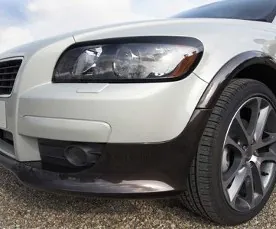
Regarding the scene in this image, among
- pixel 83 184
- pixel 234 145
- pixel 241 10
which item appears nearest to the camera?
pixel 83 184

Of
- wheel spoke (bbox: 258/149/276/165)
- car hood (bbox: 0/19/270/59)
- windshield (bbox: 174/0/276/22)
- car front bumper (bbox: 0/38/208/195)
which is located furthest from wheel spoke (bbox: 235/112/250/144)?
windshield (bbox: 174/0/276/22)

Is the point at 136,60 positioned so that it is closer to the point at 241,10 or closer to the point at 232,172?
the point at 232,172

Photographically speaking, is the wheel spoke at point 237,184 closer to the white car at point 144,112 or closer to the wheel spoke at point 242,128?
the white car at point 144,112

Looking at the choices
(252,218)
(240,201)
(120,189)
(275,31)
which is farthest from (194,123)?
(275,31)

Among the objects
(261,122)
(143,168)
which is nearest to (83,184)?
(143,168)

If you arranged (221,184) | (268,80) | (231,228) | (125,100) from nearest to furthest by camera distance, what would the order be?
(125,100) < (221,184) < (231,228) < (268,80)

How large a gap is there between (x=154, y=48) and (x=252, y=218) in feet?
3.82

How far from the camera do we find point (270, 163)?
2383 millimetres

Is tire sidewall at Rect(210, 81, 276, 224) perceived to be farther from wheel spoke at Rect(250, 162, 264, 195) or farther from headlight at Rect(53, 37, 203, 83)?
headlight at Rect(53, 37, 203, 83)

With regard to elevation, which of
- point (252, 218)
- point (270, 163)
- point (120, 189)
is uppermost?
point (120, 189)

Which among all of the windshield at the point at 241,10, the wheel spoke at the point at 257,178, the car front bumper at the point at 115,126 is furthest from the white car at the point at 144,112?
the windshield at the point at 241,10

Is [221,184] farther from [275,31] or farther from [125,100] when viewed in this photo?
[275,31]

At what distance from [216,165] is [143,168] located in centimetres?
38

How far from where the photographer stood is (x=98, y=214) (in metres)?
2.30
